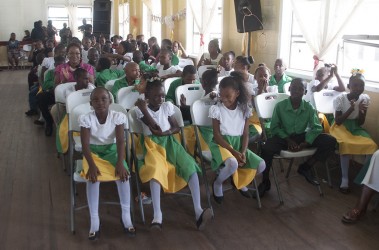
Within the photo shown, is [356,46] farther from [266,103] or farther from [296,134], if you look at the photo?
[296,134]

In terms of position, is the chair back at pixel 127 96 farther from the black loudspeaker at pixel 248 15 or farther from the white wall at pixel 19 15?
the white wall at pixel 19 15

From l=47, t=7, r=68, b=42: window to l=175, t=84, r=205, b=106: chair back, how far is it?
13.5 metres

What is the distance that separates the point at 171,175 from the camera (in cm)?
286

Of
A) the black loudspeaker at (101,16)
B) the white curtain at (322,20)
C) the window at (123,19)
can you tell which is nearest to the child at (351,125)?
the white curtain at (322,20)

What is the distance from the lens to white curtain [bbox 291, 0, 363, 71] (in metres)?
4.33

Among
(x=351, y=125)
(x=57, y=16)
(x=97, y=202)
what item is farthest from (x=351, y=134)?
(x=57, y=16)

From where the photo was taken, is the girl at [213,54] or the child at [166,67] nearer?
the child at [166,67]

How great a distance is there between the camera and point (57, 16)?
16.0 meters

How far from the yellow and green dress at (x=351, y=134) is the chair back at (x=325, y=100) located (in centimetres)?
25

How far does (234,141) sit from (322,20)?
2.32 m

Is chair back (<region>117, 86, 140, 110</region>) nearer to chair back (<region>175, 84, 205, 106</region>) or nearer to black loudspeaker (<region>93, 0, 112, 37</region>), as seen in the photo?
chair back (<region>175, 84, 205, 106</region>)

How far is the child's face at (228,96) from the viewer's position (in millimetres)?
3092

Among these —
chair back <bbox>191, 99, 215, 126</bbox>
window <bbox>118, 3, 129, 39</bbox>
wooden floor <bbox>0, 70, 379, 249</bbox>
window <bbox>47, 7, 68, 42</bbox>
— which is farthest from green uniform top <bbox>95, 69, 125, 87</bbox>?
window <bbox>47, 7, 68, 42</bbox>

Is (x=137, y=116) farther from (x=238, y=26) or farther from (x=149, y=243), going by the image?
(x=238, y=26)
